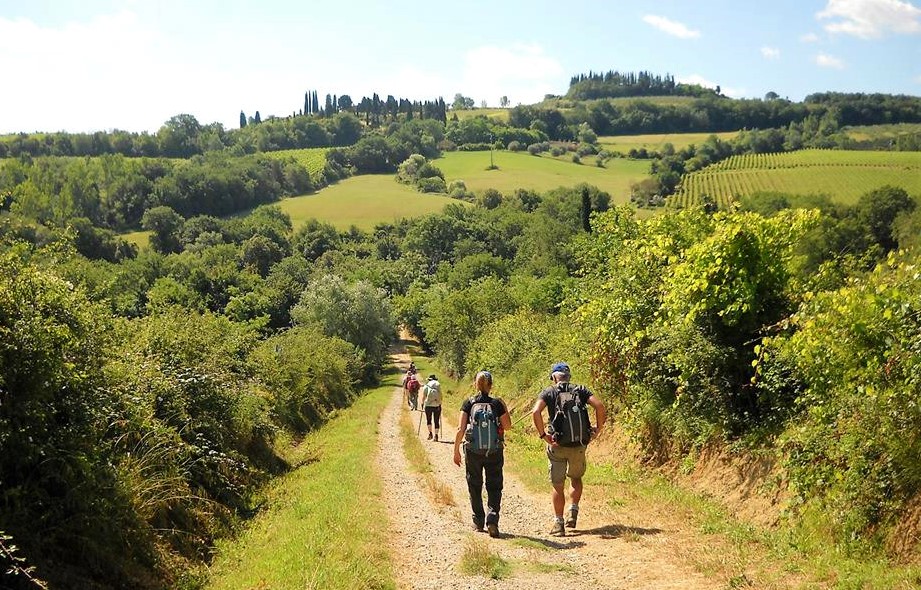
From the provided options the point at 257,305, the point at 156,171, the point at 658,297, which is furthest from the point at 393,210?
the point at 658,297

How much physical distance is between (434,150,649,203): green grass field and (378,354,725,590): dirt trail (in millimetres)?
121384

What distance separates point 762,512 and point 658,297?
16.2ft

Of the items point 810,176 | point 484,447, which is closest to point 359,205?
point 810,176

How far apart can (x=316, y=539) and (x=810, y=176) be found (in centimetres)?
12269

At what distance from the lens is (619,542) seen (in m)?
8.73

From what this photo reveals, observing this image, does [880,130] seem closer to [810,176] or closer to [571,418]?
[810,176]

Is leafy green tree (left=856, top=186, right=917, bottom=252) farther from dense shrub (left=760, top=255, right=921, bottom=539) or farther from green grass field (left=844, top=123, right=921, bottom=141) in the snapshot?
dense shrub (left=760, top=255, right=921, bottom=539)

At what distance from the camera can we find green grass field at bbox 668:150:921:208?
99625 mm

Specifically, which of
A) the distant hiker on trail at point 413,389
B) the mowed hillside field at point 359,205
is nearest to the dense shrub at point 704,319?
the distant hiker on trail at point 413,389

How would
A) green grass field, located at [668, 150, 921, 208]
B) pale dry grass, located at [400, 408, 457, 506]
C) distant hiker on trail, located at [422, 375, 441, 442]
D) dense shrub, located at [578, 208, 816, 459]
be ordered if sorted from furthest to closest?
green grass field, located at [668, 150, 921, 208]
distant hiker on trail, located at [422, 375, 441, 442]
pale dry grass, located at [400, 408, 457, 506]
dense shrub, located at [578, 208, 816, 459]

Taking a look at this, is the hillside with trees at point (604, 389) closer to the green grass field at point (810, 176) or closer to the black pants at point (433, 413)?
the black pants at point (433, 413)

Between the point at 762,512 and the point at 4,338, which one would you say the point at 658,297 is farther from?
the point at 4,338

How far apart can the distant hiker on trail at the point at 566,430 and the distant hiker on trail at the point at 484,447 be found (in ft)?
2.00

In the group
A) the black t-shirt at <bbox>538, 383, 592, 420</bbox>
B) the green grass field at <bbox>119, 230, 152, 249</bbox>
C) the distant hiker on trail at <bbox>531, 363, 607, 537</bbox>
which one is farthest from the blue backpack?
the green grass field at <bbox>119, 230, 152, 249</bbox>
